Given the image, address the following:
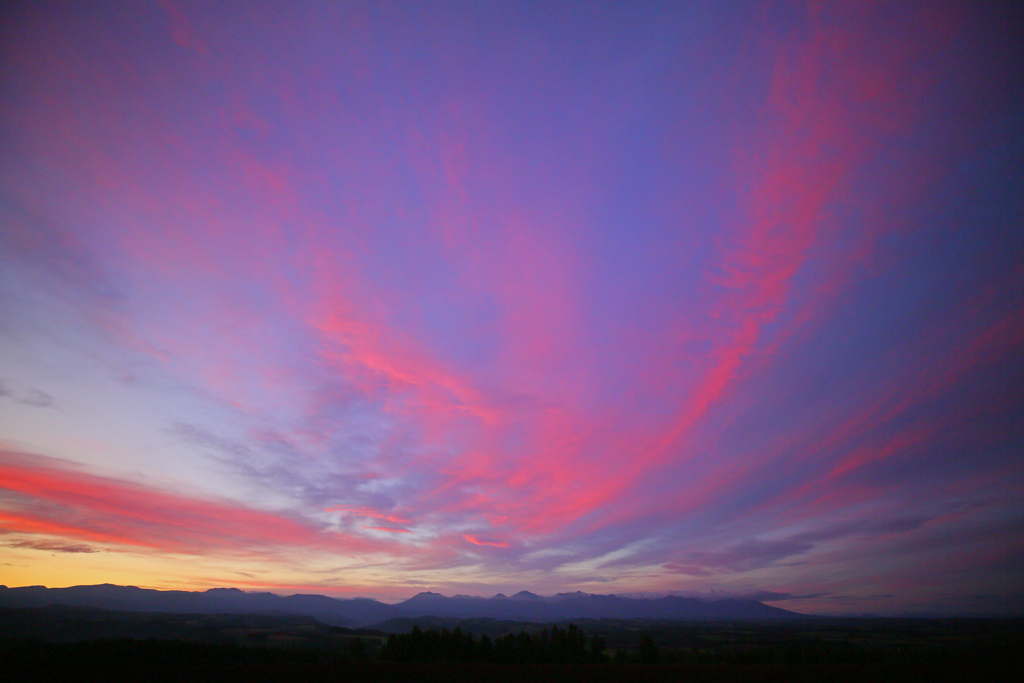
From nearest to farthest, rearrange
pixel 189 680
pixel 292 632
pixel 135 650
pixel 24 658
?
pixel 189 680
pixel 24 658
pixel 135 650
pixel 292 632

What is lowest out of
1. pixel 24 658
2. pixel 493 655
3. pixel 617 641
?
pixel 617 641

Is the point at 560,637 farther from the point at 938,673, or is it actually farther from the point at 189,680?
the point at 189,680

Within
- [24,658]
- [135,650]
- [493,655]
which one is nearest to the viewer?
[24,658]

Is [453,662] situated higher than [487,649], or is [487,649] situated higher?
[453,662]

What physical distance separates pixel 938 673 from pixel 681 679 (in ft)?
82.3

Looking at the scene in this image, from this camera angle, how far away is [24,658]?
55781 mm

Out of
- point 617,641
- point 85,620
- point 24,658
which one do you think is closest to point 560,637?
point 24,658

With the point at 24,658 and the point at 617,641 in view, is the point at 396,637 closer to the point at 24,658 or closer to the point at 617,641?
the point at 24,658

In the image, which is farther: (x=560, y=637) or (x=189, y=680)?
(x=560, y=637)

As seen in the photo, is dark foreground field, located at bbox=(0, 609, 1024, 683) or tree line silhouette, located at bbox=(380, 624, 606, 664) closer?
dark foreground field, located at bbox=(0, 609, 1024, 683)

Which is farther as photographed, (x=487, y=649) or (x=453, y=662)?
(x=487, y=649)

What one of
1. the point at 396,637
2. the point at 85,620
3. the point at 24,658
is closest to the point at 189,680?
the point at 24,658

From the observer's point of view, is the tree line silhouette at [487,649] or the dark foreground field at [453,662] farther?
the tree line silhouette at [487,649]

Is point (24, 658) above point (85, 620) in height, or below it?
above
